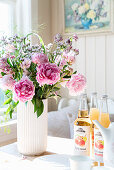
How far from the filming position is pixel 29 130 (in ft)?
3.82

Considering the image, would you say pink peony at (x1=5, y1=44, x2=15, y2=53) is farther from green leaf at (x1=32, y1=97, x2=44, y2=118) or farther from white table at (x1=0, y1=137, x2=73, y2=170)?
white table at (x1=0, y1=137, x2=73, y2=170)

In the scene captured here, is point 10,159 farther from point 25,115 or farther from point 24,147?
point 25,115

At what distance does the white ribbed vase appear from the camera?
3.82 feet

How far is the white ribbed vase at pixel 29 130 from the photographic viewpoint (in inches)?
45.8

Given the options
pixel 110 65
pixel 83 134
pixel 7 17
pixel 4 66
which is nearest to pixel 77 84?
pixel 83 134

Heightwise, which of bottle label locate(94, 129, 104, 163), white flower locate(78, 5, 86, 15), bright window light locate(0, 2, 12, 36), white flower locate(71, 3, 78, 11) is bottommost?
bottle label locate(94, 129, 104, 163)

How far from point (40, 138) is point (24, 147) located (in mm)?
83

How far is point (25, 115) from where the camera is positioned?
1168 mm

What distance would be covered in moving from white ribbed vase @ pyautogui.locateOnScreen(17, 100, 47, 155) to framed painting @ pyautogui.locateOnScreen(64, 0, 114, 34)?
5.73 ft

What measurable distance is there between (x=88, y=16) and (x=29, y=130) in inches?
75.3

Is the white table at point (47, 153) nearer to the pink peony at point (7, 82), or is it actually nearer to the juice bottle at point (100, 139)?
the juice bottle at point (100, 139)

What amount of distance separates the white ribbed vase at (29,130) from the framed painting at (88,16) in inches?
68.7

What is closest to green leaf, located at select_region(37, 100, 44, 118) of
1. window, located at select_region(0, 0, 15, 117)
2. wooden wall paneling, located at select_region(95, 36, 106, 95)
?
window, located at select_region(0, 0, 15, 117)

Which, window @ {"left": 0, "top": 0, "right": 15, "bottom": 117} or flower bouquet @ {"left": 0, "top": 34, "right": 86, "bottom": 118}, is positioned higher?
window @ {"left": 0, "top": 0, "right": 15, "bottom": 117}
